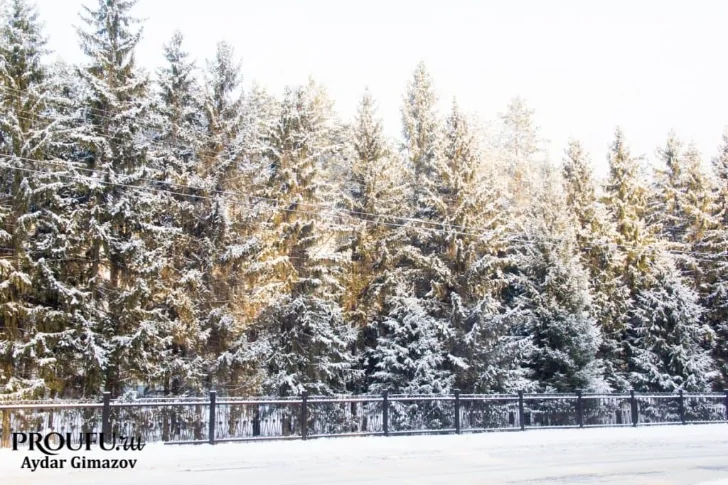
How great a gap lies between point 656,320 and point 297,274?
1760cm

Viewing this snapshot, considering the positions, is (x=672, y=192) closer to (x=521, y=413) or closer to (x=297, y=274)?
(x=521, y=413)

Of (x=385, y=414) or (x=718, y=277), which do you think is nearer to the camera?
(x=385, y=414)

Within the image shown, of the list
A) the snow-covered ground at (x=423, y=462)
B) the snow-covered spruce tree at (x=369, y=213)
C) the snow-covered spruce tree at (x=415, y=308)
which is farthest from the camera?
the snow-covered spruce tree at (x=369, y=213)

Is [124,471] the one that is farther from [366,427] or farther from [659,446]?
[659,446]

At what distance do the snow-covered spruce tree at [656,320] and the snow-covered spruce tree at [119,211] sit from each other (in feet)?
72.7

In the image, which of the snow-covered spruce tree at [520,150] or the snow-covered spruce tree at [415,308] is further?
the snow-covered spruce tree at [520,150]

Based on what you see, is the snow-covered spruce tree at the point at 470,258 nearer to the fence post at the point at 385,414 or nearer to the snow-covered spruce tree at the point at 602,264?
the snow-covered spruce tree at the point at 602,264

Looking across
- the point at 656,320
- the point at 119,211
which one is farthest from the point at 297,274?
the point at 656,320

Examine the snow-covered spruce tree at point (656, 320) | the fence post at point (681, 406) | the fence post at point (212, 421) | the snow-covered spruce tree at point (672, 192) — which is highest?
the snow-covered spruce tree at point (672, 192)

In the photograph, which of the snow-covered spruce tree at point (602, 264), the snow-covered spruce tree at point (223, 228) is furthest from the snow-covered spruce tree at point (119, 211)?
the snow-covered spruce tree at point (602, 264)

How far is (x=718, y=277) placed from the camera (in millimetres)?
35312

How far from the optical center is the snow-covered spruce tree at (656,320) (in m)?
31.2

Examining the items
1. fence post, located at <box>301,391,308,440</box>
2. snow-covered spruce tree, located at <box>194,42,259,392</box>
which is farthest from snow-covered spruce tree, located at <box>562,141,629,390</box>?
fence post, located at <box>301,391,308,440</box>

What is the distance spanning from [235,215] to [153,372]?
686cm
